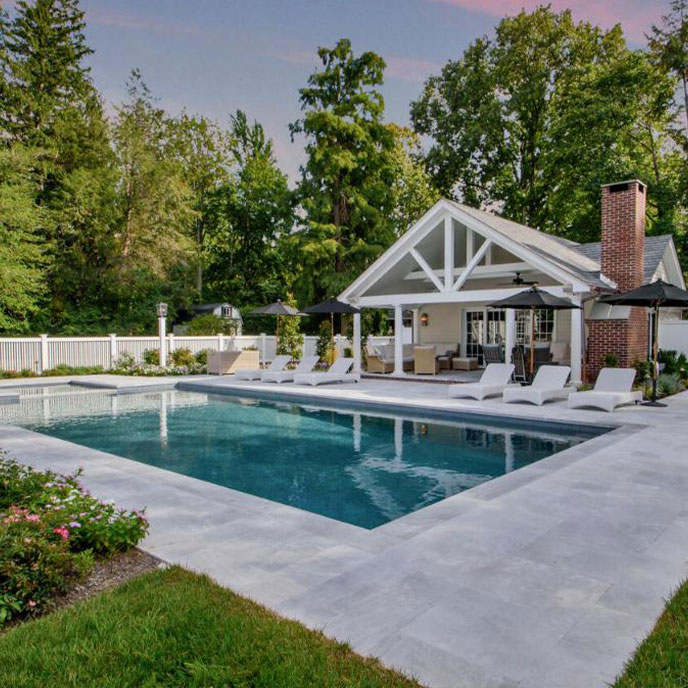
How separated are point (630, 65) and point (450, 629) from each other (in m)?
29.0

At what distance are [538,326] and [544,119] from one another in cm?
1837

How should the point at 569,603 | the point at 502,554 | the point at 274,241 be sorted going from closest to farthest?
the point at 569,603 < the point at 502,554 < the point at 274,241

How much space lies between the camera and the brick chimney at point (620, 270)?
12883 millimetres

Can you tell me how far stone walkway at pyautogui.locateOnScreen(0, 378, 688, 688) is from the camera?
8.09ft

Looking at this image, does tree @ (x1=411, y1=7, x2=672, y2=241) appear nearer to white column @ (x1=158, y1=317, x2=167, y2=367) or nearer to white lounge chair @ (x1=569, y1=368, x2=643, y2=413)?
white lounge chair @ (x1=569, y1=368, x2=643, y2=413)

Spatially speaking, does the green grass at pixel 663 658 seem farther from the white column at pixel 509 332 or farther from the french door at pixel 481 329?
the french door at pixel 481 329

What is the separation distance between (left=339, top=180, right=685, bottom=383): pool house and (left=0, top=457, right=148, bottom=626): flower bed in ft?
37.4

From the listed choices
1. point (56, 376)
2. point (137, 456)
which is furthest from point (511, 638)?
point (56, 376)

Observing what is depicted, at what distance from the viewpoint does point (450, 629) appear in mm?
2619

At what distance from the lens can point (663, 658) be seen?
93.7 inches

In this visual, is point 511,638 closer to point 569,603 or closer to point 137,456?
point 569,603

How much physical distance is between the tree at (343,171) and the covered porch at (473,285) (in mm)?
7351

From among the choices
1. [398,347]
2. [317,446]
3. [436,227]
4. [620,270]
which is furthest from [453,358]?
[317,446]

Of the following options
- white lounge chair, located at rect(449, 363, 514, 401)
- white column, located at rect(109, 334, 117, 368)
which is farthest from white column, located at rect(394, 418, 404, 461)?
white column, located at rect(109, 334, 117, 368)
